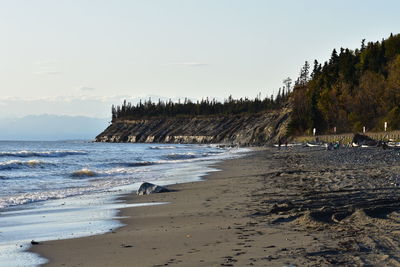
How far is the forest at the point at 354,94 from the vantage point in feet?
246

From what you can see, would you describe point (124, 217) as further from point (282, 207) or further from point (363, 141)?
point (363, 141)

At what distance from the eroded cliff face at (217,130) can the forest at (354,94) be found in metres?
9.82

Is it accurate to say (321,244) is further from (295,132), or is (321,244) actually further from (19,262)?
(295,132)

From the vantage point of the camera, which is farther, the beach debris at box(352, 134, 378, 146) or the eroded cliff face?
the eroded cliff face

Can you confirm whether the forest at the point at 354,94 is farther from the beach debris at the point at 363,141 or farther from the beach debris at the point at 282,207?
the beach debris at the point at 282,207

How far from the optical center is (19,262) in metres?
6.93

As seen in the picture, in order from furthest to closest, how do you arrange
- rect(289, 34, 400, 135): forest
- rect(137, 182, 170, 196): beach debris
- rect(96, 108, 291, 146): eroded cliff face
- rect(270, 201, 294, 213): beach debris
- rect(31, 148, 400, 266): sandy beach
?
rect(96, 108, 291, 146): eroded cliff face
rect(289, 34, 400, 135): forest
rect(137, 182, 170, 196): beach debris
rect(270, 201, 294, 213): beach debris
rect(31, 148, 400, 266): sandy beach

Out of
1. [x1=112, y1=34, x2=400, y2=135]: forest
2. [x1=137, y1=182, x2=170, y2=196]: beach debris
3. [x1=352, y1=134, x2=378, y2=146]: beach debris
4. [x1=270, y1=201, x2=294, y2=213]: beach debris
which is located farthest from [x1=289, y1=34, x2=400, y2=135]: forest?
[x1=270, y1=201, x2=294, y2=213]: beach debris

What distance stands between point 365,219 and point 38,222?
→ 6646mm

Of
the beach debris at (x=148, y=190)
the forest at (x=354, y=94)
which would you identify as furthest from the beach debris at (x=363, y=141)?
the beach debris at (x=148, y=190)

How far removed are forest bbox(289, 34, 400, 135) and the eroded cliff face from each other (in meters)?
9.82

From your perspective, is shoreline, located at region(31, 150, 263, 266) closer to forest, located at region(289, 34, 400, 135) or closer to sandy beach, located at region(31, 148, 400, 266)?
sandy beach, located at region(31, 148, 400, 266)

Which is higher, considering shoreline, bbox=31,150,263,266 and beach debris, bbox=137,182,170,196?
beach debris, bbox=137,182,170,196

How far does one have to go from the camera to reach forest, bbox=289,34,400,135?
75062 millimetres
